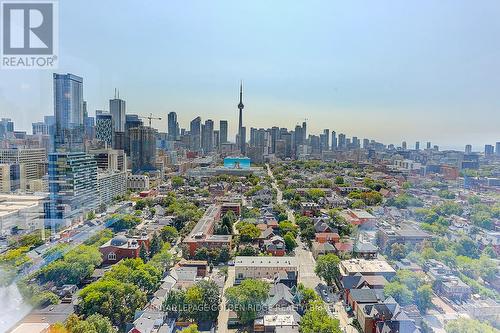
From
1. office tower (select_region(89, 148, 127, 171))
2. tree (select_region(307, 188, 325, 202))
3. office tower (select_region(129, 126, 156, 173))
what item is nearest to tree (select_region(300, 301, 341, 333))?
tree (select_region(307, 188, 325, 202))

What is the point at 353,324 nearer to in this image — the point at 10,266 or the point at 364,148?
the point at 10,266

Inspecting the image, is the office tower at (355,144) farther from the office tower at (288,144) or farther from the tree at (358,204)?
the tree at (358,204)

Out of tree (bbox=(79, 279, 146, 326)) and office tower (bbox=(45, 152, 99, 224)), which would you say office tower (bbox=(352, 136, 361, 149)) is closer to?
office tower (bbox=(45, 152, 99, 224))

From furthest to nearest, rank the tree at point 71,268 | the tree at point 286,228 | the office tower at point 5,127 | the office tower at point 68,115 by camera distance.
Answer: the tree at point 286,228 < the office tower at point 68,115 < the office tower at point 5,127 < the tree at point 71,268

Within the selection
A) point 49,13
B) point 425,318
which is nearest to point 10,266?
point 49,13

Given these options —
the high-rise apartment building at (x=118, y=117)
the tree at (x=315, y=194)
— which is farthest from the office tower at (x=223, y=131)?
the tree at (x=315, y=194)

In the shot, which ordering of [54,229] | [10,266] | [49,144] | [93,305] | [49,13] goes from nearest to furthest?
[49,13] → [93,305] → [10,266] → [54,229] → [49,144]
